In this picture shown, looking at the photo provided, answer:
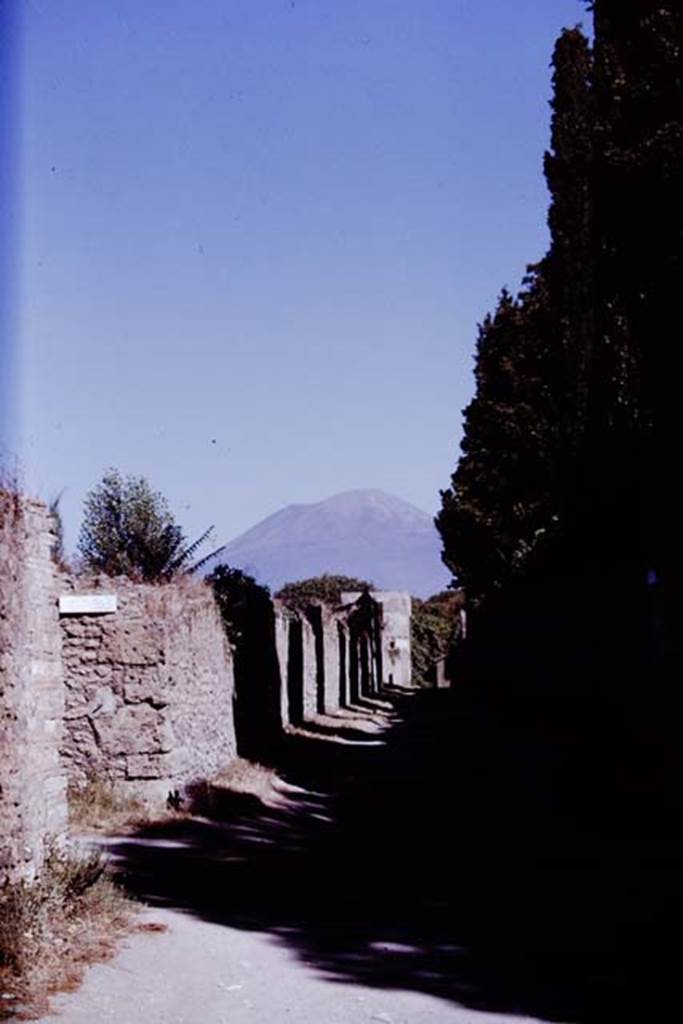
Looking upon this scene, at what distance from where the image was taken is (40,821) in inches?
287

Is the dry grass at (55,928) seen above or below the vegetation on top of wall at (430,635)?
below

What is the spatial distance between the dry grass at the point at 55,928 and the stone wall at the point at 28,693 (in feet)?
0.89

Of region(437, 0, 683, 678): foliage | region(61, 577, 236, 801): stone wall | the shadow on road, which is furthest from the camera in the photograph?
region(437, 0, 683, 678): foliage

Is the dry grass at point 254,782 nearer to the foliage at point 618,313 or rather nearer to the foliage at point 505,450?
the foliage at point 618,313

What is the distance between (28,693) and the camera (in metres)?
7.29

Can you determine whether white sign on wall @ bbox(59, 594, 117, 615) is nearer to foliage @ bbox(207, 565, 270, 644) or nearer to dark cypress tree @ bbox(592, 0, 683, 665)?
foliage @ bbox(207, 565, 270, 644)

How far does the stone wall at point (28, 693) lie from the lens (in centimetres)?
688

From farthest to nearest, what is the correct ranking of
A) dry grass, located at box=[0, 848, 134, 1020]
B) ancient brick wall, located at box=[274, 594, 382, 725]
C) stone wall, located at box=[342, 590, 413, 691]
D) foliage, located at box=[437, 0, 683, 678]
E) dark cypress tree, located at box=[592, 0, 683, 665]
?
stone wall, located at box=[342, 590, 413, 691] → ancient brick wall, located at box=[274, 594, 382, 725] → foliage, located at box=[437, 0, 683, 678] → dark cypress tree, located at box=[592, 0, 683, 665] → dry grass, located at box=[0, 848, 134, 1020]

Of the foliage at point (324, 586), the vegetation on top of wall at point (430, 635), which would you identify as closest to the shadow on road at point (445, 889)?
the vegetation on top of wall at point (430, 635)

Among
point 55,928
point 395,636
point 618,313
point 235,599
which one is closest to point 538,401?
point 618,313

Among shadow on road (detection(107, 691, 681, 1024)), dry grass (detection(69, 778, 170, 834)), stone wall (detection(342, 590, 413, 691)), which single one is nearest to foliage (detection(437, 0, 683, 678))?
shadow on road (detection(107, 691, 681, 1024))

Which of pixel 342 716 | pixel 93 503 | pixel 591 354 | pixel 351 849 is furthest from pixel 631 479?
pixel 93 503

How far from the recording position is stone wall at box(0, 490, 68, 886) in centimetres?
688

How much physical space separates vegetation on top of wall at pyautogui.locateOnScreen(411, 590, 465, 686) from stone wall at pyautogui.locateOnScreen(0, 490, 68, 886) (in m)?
51.2
